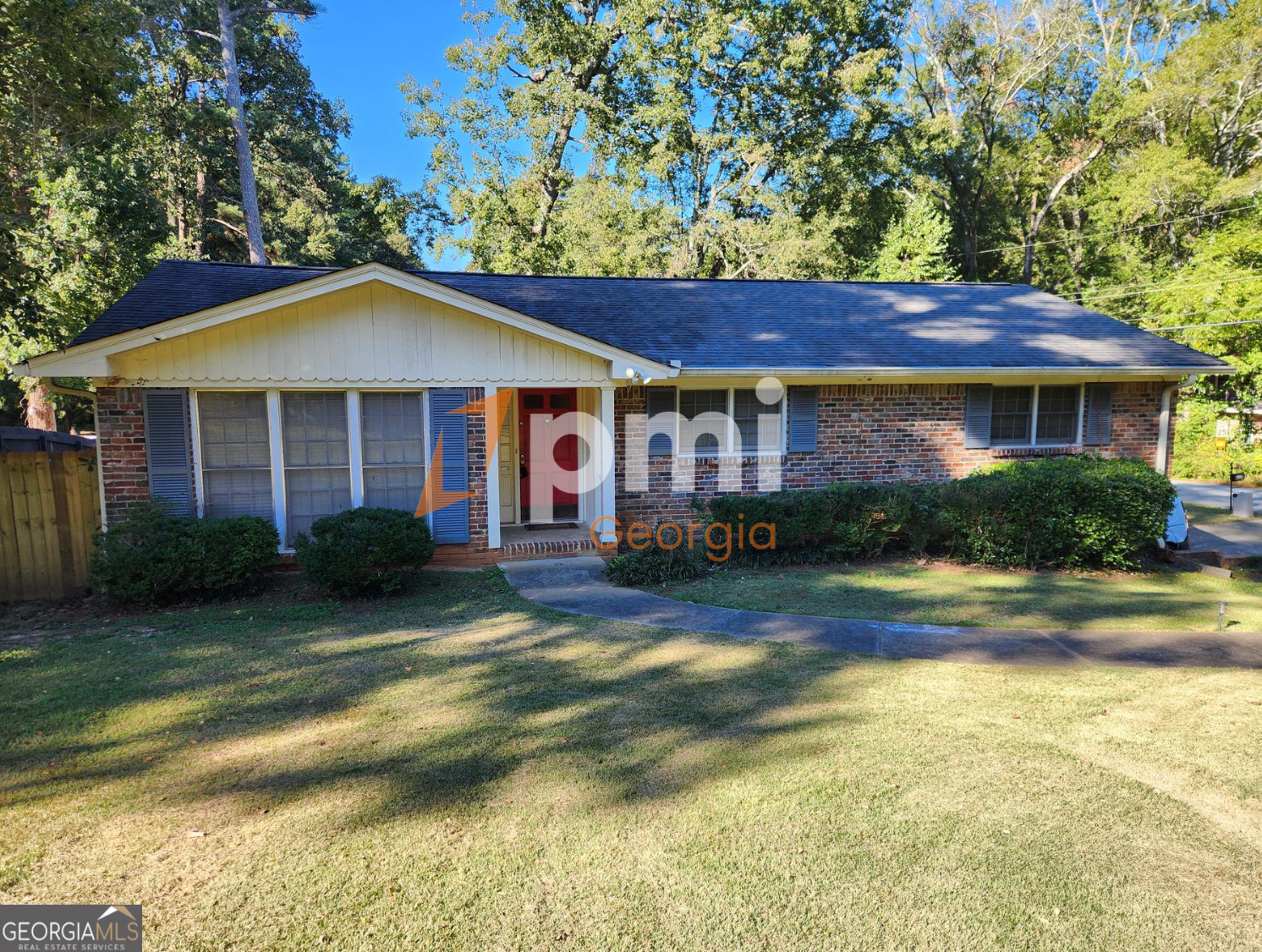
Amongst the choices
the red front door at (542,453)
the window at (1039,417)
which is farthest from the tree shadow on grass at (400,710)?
the window at (1039,417)

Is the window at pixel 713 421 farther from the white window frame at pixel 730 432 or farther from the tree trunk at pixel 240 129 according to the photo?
the tree trunk at pixel 240 129

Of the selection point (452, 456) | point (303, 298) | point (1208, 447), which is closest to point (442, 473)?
point (452, 456)

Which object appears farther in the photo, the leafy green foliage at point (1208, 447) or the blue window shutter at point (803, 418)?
the leafy green foliage at point (1208, 447)

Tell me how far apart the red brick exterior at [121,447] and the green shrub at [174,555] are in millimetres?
309

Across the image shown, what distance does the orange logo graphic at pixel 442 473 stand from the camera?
30.5 ft

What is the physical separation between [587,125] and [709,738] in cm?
2639

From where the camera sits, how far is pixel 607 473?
33.7 feet

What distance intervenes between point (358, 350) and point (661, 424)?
14.1 ft

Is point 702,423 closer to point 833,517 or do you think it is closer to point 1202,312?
point 833,517

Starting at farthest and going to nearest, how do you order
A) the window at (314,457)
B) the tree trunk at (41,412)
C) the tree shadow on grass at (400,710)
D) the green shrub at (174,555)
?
the tree trunk at (41,412) → the window at (314,457) → the green shrub at (174,555) → the tree shadow on grass at (400,710)

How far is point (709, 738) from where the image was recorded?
4734 millimetres

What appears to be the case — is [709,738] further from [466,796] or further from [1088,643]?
[1088,643]

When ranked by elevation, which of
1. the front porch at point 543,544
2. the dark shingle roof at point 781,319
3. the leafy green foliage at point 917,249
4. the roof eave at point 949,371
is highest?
the leafy green foliage at point 917,249

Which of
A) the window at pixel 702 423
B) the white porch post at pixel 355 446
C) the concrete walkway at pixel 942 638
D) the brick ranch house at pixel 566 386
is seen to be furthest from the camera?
the window at pixel 702 423
